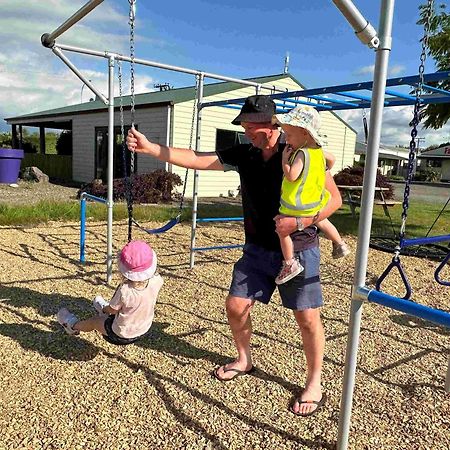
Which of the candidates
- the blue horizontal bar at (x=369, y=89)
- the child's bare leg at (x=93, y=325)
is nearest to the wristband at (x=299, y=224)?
the blue horizontal bar at (x=369, y=89)

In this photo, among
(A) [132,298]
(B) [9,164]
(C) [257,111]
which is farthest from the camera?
(B) [9,164]

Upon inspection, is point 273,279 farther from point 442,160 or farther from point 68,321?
point 442,160

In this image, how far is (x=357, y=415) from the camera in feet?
8.39

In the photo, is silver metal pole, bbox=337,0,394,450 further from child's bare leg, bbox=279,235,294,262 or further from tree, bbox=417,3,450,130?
tree, bbox=417,3,450,130

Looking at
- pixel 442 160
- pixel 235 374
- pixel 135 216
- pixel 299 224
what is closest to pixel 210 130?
pixel 135 216

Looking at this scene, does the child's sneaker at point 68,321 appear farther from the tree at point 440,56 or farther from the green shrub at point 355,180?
the green shrub at point 355,180

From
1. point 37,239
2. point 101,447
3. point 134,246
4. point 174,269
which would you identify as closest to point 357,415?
point 101,447

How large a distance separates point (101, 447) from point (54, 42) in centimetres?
328

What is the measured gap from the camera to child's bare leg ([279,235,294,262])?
2367mm

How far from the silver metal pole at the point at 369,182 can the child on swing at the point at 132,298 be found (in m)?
1.30

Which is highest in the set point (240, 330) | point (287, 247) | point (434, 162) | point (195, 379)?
point (434, 162)

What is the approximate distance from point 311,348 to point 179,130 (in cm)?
1138

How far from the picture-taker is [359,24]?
1.76 m

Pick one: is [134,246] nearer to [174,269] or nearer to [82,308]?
[82,308]
